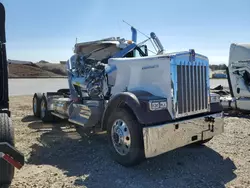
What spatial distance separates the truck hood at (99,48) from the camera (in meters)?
6.53

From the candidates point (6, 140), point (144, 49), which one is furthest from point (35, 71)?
point (6, 140)

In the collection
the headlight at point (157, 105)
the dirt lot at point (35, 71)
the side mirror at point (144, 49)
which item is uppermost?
the dirt lot at point (35, 71)

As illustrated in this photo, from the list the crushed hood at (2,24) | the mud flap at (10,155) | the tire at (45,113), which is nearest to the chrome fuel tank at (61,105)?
the tire at (45,113)

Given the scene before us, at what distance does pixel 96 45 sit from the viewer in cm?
681

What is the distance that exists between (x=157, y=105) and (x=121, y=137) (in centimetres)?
84

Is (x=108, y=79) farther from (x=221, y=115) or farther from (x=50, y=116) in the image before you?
(x=50, y=116)

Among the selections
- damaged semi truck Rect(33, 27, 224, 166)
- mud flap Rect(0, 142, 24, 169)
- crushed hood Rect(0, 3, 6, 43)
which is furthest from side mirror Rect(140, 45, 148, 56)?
mud flap Rect(0, 142, 24, 169)

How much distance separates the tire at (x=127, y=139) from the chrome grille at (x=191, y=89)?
76 centimetres

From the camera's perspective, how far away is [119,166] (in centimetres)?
455

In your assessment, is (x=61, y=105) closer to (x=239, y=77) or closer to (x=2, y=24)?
(x=2, y=24)

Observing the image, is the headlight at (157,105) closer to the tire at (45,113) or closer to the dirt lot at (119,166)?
the dirt lot at (119,166)

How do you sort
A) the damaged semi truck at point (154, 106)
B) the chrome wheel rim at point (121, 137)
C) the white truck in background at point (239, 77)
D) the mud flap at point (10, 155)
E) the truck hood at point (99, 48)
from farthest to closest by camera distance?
the white truck in background at point (239, 77) < the truck hood at point (99, 48) < the chrome wheel rim at point (121, 137) < the damaged semi truck at point (154, 106) < the mud flap at point (10, 155)

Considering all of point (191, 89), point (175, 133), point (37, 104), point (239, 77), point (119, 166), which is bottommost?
point (119, 166)

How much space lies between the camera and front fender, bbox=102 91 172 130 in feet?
13.4
